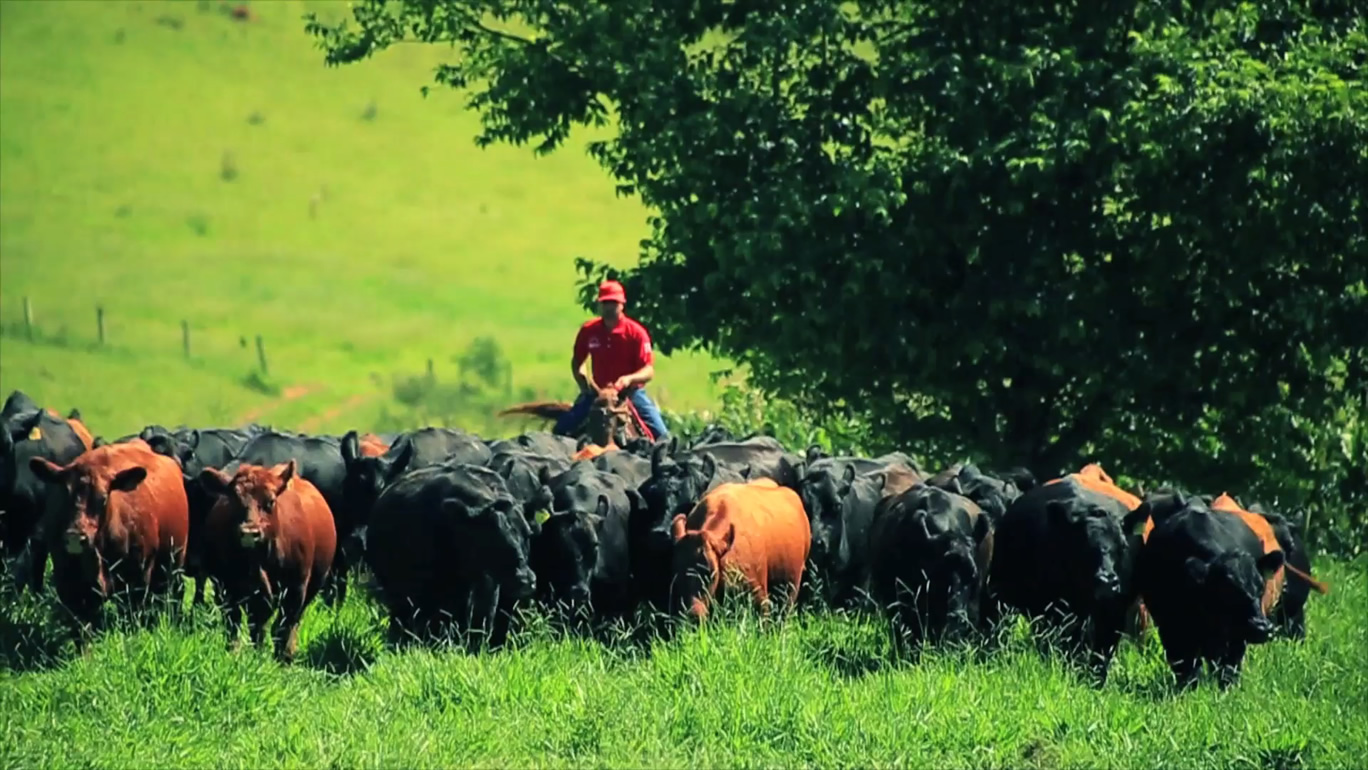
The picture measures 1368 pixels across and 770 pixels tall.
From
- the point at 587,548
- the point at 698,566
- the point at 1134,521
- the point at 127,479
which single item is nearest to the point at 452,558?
the point at 587,548

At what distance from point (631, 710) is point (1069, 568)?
12.3ft

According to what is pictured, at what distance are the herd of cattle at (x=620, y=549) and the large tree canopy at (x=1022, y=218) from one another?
7.10 meters

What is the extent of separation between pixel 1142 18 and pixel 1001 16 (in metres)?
1.57

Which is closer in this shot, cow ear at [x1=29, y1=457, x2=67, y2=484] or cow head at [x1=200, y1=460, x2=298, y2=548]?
cow head at [x1=200, y1=460, x2=298, y2=548]

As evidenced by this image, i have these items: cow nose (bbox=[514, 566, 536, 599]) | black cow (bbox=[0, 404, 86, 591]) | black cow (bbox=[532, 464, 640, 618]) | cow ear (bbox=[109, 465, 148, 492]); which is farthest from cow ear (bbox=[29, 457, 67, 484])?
black cow (bbox=[532, 464, 640, 618])

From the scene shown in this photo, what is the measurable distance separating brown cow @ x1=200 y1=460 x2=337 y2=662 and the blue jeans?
225 inches

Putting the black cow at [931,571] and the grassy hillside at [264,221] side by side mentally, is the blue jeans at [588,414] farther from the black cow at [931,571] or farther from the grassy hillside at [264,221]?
the grassy hillside at [264,221]

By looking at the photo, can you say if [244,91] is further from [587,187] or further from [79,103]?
[587,187]

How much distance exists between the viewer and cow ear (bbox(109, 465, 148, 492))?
1322 cm

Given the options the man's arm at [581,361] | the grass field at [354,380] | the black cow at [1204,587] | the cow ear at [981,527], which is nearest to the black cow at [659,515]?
the grass field at [354,380]

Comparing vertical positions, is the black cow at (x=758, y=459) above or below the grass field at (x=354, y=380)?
above

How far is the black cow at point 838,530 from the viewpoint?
15.4 metres

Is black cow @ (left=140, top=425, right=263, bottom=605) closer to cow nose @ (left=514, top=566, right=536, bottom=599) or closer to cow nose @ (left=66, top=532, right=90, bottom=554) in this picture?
cow nose @ (left=66, top=532, right=90, bottom=554)

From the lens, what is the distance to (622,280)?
24.8m
